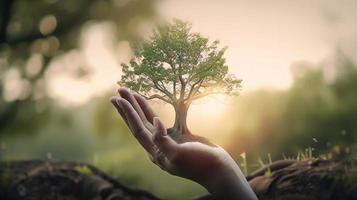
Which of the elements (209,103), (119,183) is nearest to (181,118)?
(209,103)

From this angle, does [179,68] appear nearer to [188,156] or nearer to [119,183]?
[188,156]

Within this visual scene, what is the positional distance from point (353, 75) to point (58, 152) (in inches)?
47.4

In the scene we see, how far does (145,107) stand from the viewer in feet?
2.19

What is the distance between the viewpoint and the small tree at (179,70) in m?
0.64

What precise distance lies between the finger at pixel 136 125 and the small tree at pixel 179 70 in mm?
37

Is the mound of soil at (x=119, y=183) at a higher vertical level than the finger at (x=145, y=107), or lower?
lower

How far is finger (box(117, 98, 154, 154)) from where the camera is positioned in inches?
24.4

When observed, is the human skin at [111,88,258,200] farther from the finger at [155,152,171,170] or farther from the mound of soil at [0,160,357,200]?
the mound of soil at [0,160,357,200]

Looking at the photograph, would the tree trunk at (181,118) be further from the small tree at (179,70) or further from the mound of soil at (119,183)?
the mound of soil at (119,183)

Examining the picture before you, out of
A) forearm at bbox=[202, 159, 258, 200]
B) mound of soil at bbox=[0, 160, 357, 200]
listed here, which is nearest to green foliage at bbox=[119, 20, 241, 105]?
forearm at bbox=[202, 159, 258, 200]

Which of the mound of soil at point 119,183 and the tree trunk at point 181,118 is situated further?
the mound of soil at point 119,183

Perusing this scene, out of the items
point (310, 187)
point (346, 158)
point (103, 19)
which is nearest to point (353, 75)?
point (346, 158)

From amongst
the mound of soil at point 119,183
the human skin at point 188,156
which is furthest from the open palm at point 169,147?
the mound of soil at point 119,183

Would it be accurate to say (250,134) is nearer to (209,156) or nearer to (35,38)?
(209,156)
